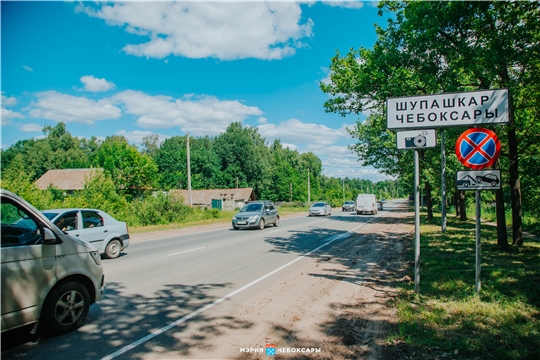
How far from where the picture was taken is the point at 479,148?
5.91 meters

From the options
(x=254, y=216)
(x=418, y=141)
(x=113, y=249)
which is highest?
(x=418, y=141)

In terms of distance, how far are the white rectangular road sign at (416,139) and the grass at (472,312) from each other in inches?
106

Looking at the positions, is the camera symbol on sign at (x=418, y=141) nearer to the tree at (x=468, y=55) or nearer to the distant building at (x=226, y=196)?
the tree at (x=468, y=55)

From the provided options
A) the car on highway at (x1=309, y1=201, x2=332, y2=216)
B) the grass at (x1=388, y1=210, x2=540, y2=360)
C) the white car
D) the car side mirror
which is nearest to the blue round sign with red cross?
the grass at (x1=388, y1=210, x2=540, y2=360)

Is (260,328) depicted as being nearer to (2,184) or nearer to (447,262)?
(447,262)

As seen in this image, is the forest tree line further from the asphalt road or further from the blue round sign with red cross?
the blue round sign with red cross

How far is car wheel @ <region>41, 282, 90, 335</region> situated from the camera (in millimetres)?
4438

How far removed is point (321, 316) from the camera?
17.8 feet

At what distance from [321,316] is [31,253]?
4167 millimetres

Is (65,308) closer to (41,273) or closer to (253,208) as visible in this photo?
(41,273)

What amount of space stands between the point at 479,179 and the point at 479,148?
54 cm

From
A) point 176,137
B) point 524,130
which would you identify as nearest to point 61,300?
point 524,130

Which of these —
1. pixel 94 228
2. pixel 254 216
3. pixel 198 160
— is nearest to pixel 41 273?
pixel 94 228

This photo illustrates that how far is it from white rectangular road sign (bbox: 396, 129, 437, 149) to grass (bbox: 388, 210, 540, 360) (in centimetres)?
270
